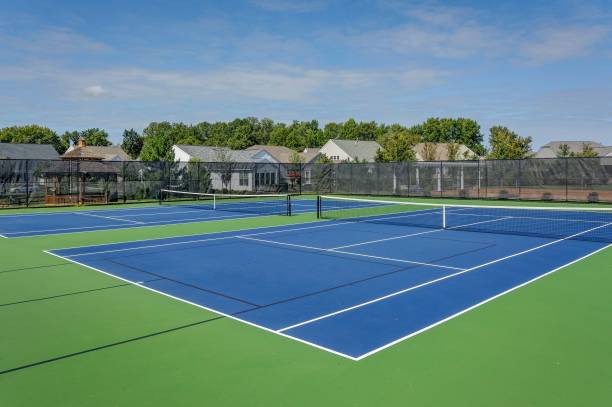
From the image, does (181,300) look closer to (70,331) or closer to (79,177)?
(70,331)

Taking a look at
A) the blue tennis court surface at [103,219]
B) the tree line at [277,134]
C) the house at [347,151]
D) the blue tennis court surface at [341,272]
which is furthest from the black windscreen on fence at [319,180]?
the tree line at [277,134]

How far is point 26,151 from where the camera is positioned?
5294 centimetres

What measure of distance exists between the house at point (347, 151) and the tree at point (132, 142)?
4995cm

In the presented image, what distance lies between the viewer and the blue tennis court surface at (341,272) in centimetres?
681

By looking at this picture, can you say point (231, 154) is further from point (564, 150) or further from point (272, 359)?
point (272, 359)

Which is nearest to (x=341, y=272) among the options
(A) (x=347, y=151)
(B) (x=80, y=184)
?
(B) (x=80, y=184)

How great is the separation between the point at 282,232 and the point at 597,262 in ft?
29.2

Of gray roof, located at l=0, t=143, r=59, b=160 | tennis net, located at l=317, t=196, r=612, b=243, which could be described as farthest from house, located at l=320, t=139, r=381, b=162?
tennis net, located at l=317, t=196, r=612, b=243

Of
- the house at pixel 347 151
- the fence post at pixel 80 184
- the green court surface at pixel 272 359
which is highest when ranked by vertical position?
the house at pixel 347 151

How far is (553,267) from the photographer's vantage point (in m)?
10.4

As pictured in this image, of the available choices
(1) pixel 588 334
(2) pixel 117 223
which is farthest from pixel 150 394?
(2) pixel 117 223

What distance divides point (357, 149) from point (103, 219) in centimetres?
5296

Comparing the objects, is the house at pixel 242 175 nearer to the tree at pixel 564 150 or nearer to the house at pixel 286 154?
the house at pixel 286 154

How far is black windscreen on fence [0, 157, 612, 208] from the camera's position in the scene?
27625mm
